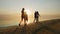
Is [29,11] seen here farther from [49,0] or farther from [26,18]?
[49,0]

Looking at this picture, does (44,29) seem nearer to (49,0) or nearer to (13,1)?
(49,0)

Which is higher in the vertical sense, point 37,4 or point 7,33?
point 37,4

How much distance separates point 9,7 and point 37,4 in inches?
19.1

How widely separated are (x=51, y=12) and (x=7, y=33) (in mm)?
827

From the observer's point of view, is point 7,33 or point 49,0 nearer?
point 7,33

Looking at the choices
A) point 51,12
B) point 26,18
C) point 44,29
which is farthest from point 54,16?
point 26,18

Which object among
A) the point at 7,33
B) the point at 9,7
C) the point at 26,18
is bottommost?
the point at 7,33

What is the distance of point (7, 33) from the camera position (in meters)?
2.63

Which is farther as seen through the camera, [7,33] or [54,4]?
[54,4]

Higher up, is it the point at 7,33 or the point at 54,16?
the point at 54,16

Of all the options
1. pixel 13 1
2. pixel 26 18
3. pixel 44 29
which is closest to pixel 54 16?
pixel 44 29

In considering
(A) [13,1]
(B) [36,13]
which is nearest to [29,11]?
(B) [36,13]

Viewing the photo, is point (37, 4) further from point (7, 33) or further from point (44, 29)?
point (7, 33)

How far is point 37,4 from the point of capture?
2779mm
